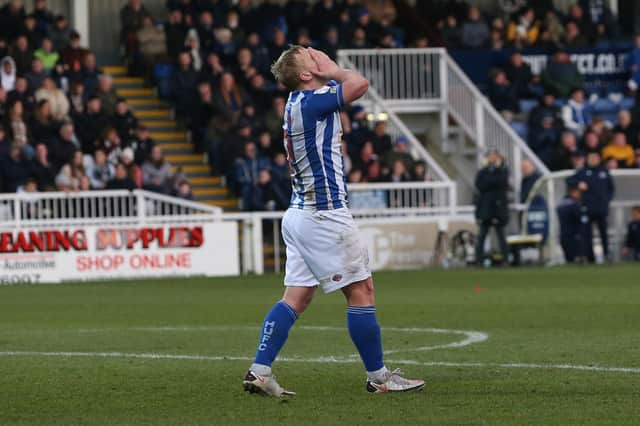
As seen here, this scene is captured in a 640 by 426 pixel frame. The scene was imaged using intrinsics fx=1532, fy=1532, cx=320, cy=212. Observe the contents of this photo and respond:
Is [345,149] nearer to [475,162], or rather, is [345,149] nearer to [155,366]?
[475,162]

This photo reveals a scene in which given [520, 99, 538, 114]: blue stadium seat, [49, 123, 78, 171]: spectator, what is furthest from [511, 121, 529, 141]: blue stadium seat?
[49, 123, 78, 171]: spectator

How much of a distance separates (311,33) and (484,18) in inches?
205

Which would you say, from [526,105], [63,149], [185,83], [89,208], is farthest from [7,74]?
[526,105]

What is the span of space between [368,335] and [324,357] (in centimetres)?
236

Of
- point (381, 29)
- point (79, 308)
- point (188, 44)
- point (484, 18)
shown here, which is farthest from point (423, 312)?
point (484, 18)

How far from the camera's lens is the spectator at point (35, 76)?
27250mm

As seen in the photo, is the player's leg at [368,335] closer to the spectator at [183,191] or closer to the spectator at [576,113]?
the spectator at [183,191]

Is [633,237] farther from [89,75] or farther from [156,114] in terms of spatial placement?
[89,75]

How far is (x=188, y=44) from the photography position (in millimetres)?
30188

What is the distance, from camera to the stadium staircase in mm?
28734

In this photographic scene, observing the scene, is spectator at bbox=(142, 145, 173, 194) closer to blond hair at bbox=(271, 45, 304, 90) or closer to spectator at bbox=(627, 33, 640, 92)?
spectator at bbox=(627, 33, 640, 92)

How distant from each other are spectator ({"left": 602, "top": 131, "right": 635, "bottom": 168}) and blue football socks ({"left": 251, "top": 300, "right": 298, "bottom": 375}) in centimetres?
2254

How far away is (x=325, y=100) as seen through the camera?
880 centimetres

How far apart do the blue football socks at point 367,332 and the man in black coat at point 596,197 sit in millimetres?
18600
